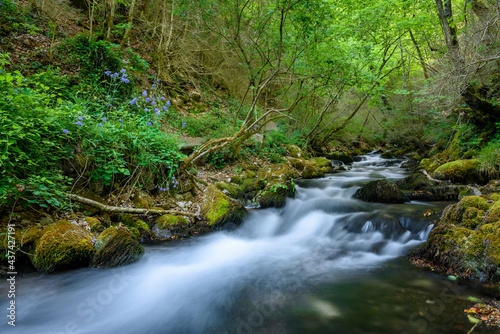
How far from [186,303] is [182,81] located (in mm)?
11377

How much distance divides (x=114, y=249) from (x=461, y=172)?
Answer: 874 cm

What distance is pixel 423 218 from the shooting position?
15.9 ft

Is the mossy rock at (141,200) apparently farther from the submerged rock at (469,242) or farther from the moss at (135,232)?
the submerged rock at (469,242)

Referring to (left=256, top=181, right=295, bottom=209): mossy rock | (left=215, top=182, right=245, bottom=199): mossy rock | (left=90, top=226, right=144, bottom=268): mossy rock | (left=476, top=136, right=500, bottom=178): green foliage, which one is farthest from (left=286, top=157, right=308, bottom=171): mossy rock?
(left=90, top=226, right=144, bottom=268): mossy rock

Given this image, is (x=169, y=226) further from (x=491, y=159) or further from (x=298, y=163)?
(x=491, y=159)

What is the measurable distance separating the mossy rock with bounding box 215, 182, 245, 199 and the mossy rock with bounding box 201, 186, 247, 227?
0.91 metres

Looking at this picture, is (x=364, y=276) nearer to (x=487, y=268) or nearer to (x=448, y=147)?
(x=487, y=268)

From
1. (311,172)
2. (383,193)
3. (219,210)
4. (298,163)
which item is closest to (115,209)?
(219,210)

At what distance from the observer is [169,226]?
4.76 meters

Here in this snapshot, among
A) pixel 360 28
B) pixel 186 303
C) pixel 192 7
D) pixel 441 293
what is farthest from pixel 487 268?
pixel 360 28

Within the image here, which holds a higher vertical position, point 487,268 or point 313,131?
point 313,131

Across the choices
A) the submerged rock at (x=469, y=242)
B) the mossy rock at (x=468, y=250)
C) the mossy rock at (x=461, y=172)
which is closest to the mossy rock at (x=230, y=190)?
the submerged rock at (x=469, y=242)

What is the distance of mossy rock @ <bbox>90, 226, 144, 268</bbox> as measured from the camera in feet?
11.6

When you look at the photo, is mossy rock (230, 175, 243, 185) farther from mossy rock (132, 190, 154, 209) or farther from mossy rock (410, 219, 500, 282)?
mossy rock (410, 219, 500, 282)
